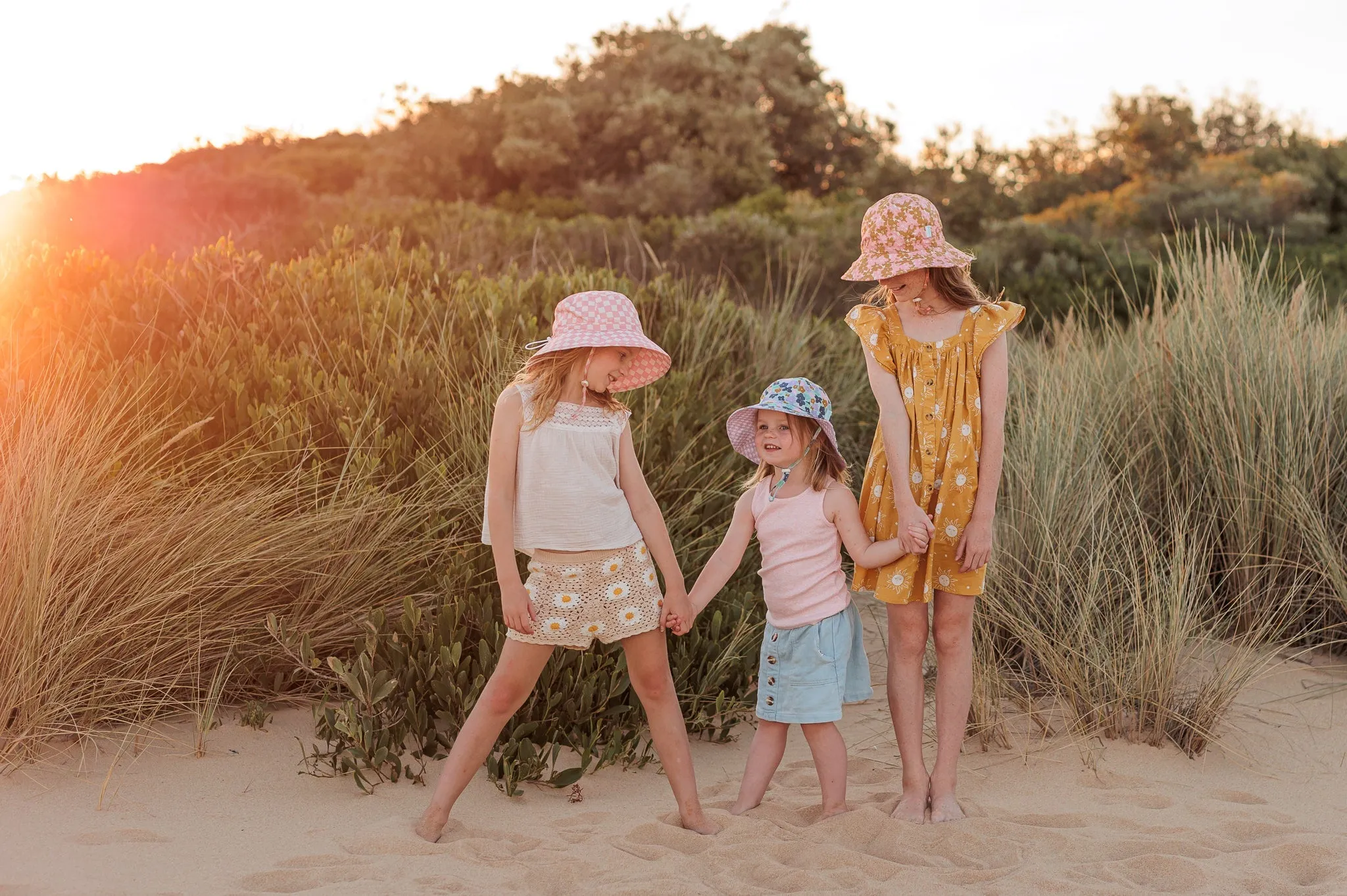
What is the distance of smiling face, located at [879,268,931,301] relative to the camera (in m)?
3.67

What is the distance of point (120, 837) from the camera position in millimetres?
3482

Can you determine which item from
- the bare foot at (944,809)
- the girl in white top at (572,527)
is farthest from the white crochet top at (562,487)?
the bare foot at (944,809)

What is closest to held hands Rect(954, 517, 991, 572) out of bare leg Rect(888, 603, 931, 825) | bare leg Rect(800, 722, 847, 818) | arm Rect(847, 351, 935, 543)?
arm Rect(847, 351, 935, 543)

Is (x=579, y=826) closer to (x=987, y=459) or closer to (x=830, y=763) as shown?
(x=830, y=763)

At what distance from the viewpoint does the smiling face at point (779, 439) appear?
3.68 metres

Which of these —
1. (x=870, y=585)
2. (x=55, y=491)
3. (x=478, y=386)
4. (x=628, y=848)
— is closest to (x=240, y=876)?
(x=628, y=848)

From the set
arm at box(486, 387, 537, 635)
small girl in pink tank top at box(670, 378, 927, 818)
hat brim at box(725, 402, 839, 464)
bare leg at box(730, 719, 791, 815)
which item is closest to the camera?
arm at box(486, 387, 537, 635)

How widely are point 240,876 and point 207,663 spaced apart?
1291 millimetres

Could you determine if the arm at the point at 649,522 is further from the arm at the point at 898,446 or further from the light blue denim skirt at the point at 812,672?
the arm at the point at 898,446

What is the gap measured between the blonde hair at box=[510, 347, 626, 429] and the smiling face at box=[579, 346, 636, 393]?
0.06ft

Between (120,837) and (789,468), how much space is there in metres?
2.22

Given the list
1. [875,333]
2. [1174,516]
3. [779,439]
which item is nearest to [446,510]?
[779,439]

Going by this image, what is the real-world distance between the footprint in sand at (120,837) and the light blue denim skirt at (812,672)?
179cm

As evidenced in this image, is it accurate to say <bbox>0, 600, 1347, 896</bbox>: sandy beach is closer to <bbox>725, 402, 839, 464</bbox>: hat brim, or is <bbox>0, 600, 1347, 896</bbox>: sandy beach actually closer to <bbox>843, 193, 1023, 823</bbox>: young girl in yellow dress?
<bbox>843, 193, 1023, 823</bbox>: young girl in yellow dress
